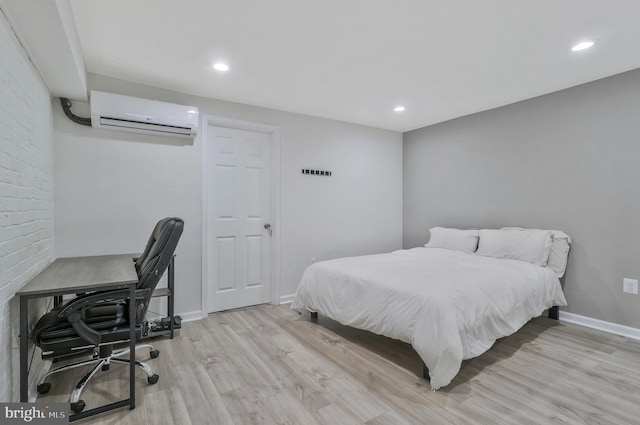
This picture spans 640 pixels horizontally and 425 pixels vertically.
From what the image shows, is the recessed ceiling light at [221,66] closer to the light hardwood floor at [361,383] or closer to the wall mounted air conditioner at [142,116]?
the wall mounted air conditioner at [142,116]

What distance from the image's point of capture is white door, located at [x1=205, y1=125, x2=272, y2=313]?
136 inches

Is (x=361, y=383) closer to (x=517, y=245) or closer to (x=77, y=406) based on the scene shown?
(x=77, y=406)

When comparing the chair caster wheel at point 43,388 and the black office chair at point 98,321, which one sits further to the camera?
the chair caster wheel at point 43,388

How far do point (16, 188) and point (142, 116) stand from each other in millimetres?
1318

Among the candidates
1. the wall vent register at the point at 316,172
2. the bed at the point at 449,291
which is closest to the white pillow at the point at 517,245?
the bed at the point at 449,291

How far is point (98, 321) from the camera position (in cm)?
184

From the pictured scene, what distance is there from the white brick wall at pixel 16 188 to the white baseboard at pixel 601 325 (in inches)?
173

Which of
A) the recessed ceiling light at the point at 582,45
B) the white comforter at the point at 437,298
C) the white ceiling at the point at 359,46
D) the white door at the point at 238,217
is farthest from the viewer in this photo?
the white door at the point at 238,217

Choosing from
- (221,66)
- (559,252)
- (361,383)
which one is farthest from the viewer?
(559,252)

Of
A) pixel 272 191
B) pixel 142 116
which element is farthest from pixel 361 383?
pixel 142 116

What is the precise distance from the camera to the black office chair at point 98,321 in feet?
5.43

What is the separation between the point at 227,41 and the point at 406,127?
3147mm

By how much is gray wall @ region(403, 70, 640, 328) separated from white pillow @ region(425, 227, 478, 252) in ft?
0.97

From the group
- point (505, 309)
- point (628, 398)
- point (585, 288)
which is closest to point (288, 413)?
point (505, 309)
